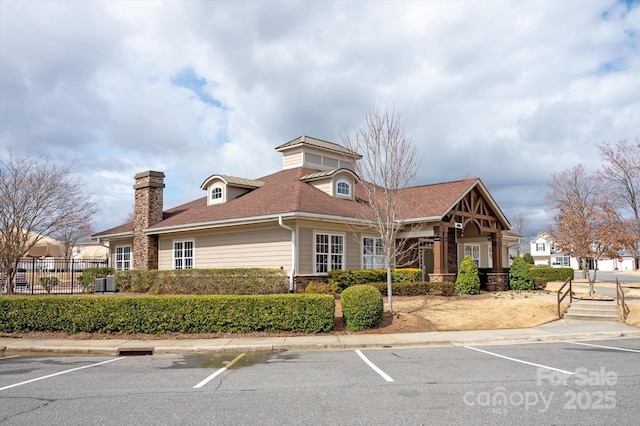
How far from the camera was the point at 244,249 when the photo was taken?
21172 mm

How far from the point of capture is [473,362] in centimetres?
990

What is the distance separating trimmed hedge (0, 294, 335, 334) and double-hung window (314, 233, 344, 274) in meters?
6.36

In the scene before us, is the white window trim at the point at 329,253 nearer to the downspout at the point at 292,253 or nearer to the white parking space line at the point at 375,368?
the downspout at the point at 292,253

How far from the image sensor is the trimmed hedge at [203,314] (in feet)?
44.6

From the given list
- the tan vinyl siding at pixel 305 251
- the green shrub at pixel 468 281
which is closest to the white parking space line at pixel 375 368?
the tan vinyl siding at pixel 305 251

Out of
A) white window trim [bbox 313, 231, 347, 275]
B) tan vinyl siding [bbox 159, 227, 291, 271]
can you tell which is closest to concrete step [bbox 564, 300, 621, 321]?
white window trim [bbox 313, 231, 347, 275]

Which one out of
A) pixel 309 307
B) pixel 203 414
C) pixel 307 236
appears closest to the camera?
pixel 203 414

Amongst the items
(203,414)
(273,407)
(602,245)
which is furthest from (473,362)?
(602,245)

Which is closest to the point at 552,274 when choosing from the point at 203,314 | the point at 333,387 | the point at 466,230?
the point at 466,230

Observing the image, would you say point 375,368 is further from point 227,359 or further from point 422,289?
point 422,289

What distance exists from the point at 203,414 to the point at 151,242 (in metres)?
20.1

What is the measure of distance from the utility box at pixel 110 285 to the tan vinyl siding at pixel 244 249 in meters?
2.71

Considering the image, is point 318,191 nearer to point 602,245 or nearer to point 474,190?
point 474,190

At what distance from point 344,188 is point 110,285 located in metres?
11.7
